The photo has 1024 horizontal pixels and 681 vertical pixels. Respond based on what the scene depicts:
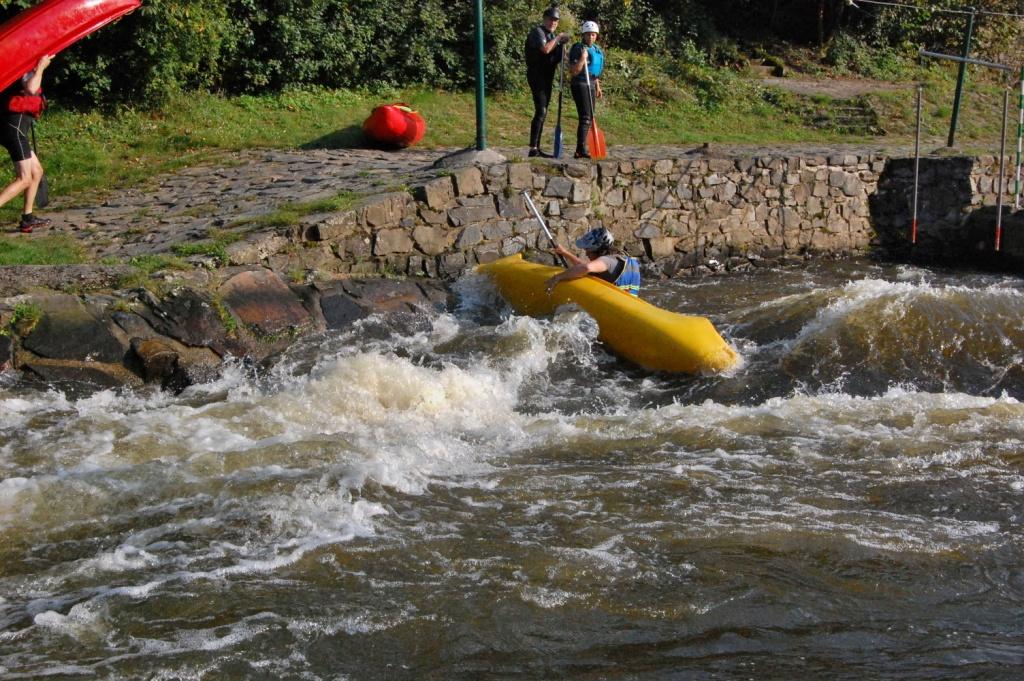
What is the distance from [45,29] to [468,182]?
11.7 feet

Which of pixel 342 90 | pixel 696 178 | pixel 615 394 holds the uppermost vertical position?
pixel 342 90

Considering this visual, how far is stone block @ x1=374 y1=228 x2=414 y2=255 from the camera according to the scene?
29.3 feet

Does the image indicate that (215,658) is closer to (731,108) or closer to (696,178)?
(696,178)

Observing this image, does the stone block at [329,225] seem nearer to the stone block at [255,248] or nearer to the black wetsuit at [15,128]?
the stone block at [255,248]

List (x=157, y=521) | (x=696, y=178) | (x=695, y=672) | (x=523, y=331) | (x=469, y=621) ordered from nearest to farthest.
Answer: (x=695, y=672) → (x=469, y=621) → (x=157, y=521) → (x=523, y=331) → (x=696, y=178)

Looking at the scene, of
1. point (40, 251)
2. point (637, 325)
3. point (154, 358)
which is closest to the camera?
point (154, 358)

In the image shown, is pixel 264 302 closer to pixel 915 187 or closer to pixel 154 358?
pixel 154 358

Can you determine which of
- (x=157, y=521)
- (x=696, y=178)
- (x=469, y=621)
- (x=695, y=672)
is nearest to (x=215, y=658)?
(x=469, y=621)

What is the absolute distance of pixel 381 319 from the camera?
7988 millimetres

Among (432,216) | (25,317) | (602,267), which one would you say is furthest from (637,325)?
(25,317)

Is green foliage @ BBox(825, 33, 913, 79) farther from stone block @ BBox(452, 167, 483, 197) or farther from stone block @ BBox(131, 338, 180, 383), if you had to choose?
stone block @ BBox(131, 338, 180, 383)

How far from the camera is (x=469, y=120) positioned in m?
13.0

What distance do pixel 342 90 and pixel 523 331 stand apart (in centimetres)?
666

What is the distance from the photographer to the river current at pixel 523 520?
3.58 m
